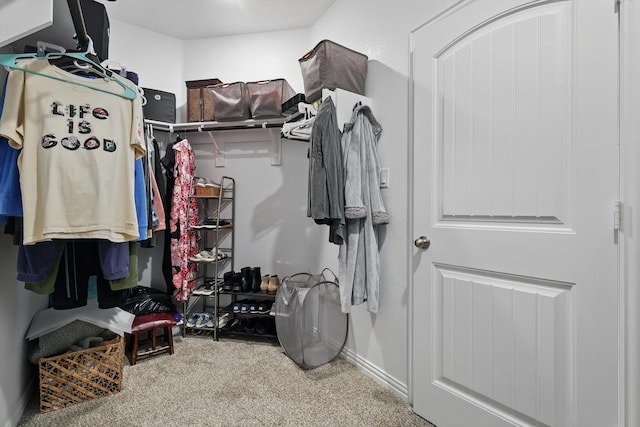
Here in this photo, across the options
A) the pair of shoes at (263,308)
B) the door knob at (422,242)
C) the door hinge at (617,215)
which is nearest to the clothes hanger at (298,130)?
the door knob at (422,242)

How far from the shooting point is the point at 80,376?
5.31 ft

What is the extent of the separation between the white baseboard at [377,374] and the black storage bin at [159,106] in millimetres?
2349

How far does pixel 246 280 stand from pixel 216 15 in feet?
7.23

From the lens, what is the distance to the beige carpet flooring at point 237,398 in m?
1.49

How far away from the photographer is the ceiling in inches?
91.6

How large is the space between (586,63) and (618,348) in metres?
0.94

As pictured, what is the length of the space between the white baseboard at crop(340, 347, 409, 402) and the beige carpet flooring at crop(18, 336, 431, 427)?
1.3 inches

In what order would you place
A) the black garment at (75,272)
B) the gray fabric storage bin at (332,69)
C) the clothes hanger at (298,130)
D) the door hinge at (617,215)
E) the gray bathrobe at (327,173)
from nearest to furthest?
the door hinge at (617,215), the black garment at (75,272), the gray bathrobe at (327,173), the gray fabric storage bin at (332,69), the clothes hanger at (298,130)

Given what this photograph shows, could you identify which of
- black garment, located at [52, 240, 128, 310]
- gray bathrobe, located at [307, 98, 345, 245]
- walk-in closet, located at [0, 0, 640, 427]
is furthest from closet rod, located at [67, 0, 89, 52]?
gray bathrobe, located at [307, 98, 345, 245]

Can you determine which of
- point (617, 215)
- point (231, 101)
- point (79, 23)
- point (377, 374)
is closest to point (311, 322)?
point (377, 374)

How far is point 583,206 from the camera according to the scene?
3.36 feet

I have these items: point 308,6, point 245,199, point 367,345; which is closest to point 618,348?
point 367,345

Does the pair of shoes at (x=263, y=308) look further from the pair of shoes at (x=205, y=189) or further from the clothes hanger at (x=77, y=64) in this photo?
the clothes hanger at (x=77, y=64)

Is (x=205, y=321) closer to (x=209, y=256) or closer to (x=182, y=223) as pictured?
(x=209, y=256)
